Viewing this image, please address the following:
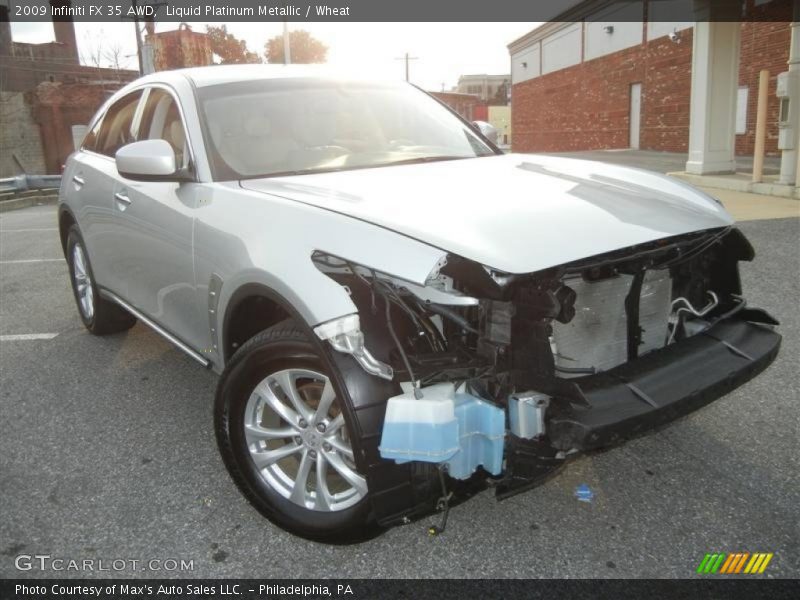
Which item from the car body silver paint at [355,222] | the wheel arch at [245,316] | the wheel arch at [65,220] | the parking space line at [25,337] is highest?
the car body silver paint at [355,222]

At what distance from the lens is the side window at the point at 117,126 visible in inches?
171

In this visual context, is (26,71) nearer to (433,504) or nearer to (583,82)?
(583,82)

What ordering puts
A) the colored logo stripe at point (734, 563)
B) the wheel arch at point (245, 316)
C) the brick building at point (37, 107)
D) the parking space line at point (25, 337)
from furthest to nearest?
the brick building at point (37, 107)
the parking space line at point (25, 337)
the wheel arch at point (245, 316)
the colored logo stripe at point (734, 563)

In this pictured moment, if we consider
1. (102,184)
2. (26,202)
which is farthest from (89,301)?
(26,202)

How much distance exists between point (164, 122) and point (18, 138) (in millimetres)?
31459

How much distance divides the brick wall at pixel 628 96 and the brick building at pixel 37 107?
70.8ft

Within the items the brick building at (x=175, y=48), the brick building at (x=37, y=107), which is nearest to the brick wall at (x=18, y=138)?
the brick building at (x=37, y=107)

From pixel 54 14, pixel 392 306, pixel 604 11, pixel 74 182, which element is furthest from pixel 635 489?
pixel 54 14

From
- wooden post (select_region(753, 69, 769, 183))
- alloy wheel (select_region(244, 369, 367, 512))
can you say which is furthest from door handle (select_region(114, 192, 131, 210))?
wooden post (select_region(753, 69, 769, 183))

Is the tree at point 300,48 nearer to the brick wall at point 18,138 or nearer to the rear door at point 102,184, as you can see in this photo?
the brick wall at point 18,138

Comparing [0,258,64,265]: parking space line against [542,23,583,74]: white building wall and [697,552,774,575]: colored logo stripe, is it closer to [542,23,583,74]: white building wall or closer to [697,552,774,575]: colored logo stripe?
[697,552,774,575]: colored logo stripe

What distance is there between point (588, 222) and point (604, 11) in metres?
31.3

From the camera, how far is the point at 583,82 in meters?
32.5

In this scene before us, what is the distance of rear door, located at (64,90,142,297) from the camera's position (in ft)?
13.9
